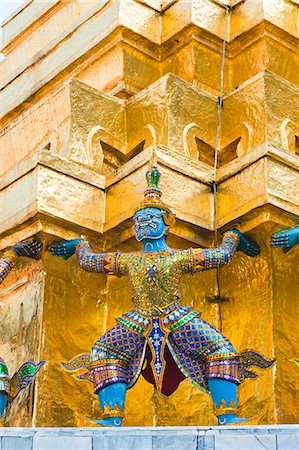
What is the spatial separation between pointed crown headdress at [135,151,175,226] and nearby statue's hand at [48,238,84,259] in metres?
0.61

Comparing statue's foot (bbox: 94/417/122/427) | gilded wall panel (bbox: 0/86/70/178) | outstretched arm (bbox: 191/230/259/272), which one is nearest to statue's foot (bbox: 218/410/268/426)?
statue's foot (bbox: 94/417/122/427)

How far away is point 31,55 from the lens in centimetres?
1291

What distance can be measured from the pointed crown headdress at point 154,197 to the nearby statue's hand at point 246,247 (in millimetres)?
525

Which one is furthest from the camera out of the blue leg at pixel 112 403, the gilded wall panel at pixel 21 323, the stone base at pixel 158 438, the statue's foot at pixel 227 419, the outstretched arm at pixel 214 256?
the gilded wall panel at pixel 21 323

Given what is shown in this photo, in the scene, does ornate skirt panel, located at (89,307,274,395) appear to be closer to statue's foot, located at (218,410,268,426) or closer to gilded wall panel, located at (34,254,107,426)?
statue's foot, located at (218,410,268,426)

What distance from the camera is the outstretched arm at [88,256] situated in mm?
8586

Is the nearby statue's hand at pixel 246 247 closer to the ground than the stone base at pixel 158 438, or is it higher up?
higher up

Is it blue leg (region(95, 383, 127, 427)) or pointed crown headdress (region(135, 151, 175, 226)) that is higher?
pointed crown headdress (region(135, 151, 175, 226))

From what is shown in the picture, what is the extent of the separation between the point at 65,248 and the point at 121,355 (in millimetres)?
1134

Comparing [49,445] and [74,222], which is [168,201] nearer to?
[74,222]

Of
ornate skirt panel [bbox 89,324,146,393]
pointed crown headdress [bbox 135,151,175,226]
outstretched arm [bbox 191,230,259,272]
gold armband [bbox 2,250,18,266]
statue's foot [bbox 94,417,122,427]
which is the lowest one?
statue's foot [bbox 94,417,122,427]

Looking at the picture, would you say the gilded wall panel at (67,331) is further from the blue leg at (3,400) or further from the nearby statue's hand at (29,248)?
the blue leg at (3,400)

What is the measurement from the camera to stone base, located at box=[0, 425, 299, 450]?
6.84 metres

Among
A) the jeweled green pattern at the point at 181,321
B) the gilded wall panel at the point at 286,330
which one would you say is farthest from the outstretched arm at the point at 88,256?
the gilded wall panel at the point at 286,330
